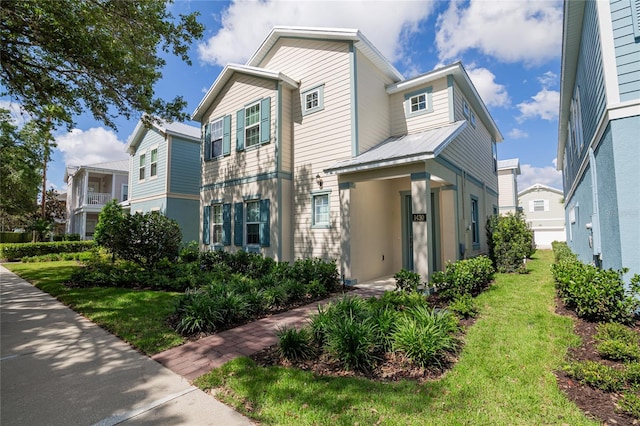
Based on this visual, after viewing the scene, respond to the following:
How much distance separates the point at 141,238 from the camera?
35.6ft

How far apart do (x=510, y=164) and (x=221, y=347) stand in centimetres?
2879

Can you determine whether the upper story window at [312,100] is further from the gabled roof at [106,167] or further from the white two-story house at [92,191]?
the gabled roof at [106,167]

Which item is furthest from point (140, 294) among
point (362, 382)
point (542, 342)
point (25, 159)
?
point (25, 159)

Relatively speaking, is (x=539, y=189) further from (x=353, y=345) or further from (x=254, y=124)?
(x=353, y=345)

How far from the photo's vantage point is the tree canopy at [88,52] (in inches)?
271

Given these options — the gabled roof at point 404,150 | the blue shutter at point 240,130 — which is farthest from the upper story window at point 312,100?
the blue shutter at point 240,130

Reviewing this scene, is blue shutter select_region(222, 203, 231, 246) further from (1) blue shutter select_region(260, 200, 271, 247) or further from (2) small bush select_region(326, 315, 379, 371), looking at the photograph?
(2) small bush select_region(326, 315, 379, 371)

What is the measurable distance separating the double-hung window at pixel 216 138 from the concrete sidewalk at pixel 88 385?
882cm

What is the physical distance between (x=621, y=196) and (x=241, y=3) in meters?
10.5

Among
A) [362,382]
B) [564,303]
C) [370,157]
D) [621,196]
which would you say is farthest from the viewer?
[370,157]

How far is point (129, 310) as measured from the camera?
21.2 feet

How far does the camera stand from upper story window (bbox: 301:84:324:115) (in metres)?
10.2

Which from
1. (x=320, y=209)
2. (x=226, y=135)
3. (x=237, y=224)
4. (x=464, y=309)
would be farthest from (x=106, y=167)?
(x=464, y=309)

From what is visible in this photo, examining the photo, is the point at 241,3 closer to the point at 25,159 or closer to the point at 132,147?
the point at 132,147
